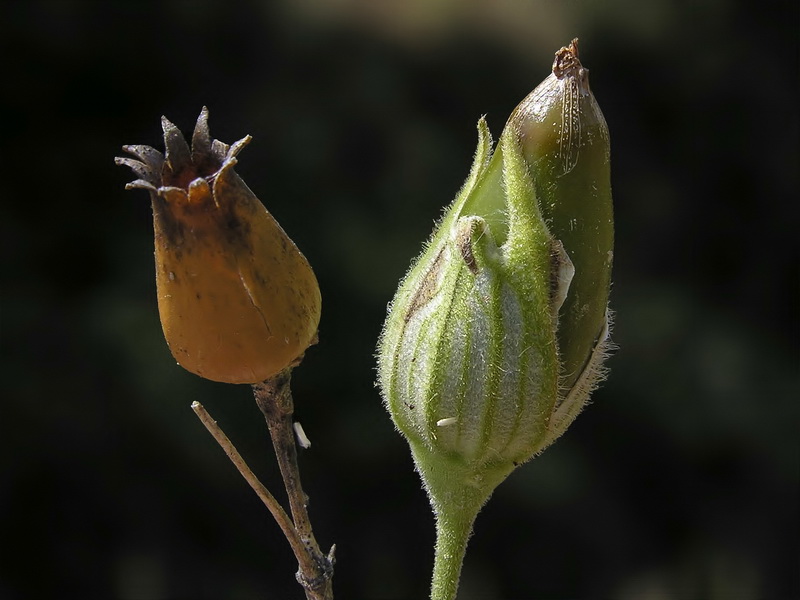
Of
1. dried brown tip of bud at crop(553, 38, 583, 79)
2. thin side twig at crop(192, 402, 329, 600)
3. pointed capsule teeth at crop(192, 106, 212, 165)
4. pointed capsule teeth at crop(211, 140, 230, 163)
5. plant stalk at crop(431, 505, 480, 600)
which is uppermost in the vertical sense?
→ pointed capsule teeth at crop(192, 106, 212, 165)

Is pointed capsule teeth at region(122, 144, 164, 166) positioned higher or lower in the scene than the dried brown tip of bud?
higher

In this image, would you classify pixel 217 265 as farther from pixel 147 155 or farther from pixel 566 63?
pixel 566 63

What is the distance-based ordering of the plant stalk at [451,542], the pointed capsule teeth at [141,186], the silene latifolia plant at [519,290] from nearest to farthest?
the pointed capsule teeth at [141,186] < the silene latifolia plant at [519,290] < the plant stalk at [451,542]

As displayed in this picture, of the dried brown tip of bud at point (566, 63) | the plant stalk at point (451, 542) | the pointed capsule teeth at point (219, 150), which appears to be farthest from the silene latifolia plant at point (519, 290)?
the pointed capsule teeth at point (219, 150)

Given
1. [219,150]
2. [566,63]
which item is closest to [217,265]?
[219,150]

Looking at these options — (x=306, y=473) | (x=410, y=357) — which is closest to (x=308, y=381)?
(x=306, y=473)

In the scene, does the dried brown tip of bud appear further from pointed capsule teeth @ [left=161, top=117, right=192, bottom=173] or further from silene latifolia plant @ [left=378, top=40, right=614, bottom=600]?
pointed capsule teeth @ [left=161, top=117, right=192, bottom=173]

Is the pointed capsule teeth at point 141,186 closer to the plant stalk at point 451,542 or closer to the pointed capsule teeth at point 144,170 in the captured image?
the pointed capsule teeth at point 144,170

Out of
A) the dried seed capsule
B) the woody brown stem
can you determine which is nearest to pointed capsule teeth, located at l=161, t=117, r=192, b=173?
the dried seed capsule

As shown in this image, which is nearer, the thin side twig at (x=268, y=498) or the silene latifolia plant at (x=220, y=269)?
the silene latifolia plant at (x=220, y=269)
